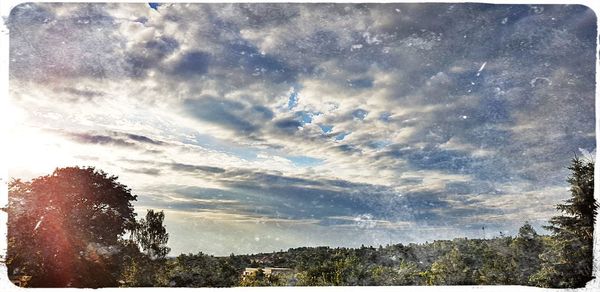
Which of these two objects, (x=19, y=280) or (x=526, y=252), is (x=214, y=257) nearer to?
(x=19, y=280)

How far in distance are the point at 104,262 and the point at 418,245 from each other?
477 cm

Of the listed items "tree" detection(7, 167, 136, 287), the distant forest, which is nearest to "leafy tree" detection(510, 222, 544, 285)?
the distant forest

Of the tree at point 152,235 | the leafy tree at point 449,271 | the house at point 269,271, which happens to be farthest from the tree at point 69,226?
the leafy tree at point 449,271

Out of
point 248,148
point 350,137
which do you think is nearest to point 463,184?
point 350,137

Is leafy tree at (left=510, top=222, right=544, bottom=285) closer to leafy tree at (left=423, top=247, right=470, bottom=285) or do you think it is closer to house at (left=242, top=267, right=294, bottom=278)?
leafy tree at (left=423, top=247, right=470, bottom=285)

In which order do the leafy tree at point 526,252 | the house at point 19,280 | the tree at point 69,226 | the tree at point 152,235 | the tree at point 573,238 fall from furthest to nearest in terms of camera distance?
the leafy tree at point 526,252
the tree at point 152,235
the tree at point 573,238
the tree at point 69,226
the house at point 19,280

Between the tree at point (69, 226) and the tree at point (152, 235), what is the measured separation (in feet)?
0.64

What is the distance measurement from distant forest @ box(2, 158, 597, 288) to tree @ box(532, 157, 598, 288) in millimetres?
14

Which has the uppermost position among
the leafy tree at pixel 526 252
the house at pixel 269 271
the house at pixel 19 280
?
the leafy tree at pixel 526 252

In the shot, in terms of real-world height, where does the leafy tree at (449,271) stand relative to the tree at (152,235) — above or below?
below

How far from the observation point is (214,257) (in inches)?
344

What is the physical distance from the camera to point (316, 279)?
871 centimetres

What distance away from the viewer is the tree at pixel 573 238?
329 inches

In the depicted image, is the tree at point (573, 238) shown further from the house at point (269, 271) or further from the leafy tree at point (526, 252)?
the house at point (269, 271)
